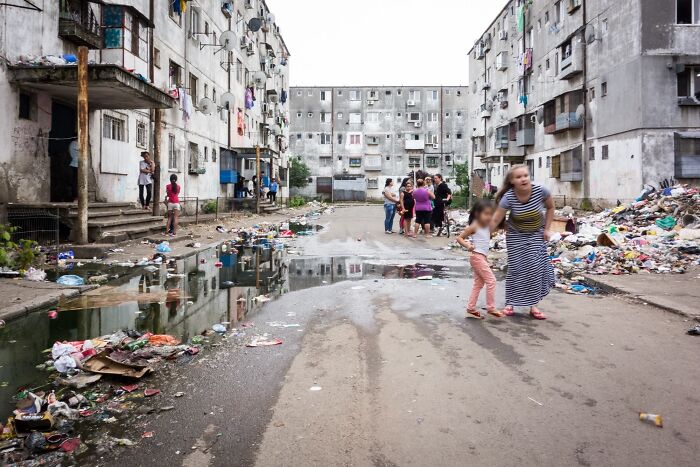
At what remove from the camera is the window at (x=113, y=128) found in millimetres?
16578

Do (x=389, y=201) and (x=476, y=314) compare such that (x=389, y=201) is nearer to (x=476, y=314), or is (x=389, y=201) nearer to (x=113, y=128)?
(x=113, y=128)

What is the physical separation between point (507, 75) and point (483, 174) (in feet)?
40.0

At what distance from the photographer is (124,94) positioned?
46.2ft

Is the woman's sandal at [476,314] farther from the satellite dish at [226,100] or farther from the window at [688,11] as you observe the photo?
the satellite dish at [226,100]

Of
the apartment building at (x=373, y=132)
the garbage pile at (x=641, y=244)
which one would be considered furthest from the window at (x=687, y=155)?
the apartment building at (x=373, y=132)

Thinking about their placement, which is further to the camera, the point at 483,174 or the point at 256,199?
the point at 483,174

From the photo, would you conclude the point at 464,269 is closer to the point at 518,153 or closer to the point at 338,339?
the point at 338,339

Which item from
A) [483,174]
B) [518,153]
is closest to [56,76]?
[518,153]

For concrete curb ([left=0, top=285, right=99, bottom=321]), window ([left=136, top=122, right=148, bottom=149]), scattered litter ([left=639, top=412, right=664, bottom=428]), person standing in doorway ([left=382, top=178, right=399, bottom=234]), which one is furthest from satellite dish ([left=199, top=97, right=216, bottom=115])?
scattered litter ([left=639, top=412, right=664, bottom=428])

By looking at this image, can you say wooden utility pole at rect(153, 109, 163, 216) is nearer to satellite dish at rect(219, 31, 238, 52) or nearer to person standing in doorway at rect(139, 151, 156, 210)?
person standing in doorway at rect(139, 151, 156, 210)

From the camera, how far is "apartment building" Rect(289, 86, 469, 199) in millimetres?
68188

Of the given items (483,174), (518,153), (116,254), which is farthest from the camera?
(483,174)

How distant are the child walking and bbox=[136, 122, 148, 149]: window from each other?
15.5 m

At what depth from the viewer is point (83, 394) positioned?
3828mm
